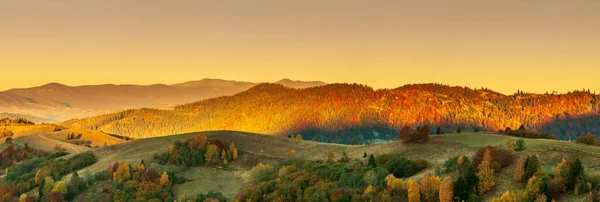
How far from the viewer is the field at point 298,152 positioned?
6588cm

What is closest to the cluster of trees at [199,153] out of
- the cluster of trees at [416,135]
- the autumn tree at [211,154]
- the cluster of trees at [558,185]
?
the autumn tree at [211,154]

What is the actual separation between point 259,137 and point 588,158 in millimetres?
88285

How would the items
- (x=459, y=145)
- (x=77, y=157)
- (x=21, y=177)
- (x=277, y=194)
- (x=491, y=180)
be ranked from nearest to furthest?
(x=491, y=180) → (x=277, y=194) → (x=459, y=145) → (x=21, y=177) → (x=77, y=157)

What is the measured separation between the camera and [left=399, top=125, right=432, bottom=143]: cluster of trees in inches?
3594

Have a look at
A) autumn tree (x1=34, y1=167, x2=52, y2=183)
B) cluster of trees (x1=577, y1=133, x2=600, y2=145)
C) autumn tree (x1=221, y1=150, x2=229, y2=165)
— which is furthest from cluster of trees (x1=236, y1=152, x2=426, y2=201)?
autumn tree (x1=34, y1=167, x2=52, y2=183)

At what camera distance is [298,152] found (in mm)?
121250

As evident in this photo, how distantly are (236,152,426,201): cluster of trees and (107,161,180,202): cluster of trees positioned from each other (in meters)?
17.2

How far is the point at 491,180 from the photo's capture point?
5775cm

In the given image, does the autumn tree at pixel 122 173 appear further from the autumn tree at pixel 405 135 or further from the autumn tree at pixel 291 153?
the autumn tree at pixel 405 135

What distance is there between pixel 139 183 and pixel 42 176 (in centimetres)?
3492

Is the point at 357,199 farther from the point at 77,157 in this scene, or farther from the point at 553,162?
the point at 77,157

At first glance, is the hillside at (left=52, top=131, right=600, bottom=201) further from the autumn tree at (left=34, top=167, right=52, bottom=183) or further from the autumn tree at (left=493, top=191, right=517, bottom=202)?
the autumn tree at (left=34, top=167, right=52, bottom=183)

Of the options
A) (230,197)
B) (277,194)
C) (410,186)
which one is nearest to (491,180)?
(410,186)

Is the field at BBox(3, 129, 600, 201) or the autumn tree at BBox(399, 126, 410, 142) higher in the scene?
the autumn tree at BBox(399, 126, 410, 142)
